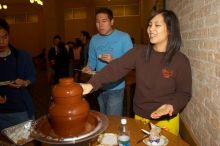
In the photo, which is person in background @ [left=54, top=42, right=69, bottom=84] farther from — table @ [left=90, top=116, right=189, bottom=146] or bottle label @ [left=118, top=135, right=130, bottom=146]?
bottle label @ [left=118, top=135, right=130, bottom=146]

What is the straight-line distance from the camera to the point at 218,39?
2010 mm

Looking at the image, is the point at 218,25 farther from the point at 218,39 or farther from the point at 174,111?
the point at 174,111

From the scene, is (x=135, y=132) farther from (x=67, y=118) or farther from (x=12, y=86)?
(x=12, y=86)

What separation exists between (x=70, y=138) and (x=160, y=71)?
1168 mm

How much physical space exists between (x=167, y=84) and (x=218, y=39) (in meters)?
0.51

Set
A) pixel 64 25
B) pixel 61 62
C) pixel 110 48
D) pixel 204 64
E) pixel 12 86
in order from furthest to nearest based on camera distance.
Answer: pixel 64 25 → pixel 61 62 → pixel 110 48 → pixel 12 86 → pixel 204 64

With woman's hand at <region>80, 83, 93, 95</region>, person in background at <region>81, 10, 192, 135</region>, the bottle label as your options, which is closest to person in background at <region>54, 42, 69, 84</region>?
person in background at <region>81, 10, 192, 135</region>

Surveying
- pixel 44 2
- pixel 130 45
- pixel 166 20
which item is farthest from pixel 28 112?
pixel 44 2

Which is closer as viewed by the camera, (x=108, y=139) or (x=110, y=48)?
(x=108, y=139)

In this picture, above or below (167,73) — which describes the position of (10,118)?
below

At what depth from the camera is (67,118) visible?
1.28 metres

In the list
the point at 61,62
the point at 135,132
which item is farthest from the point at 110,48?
the point at 61,62

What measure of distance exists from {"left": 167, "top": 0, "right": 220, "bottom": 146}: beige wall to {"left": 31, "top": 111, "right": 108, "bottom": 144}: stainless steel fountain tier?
3.41 ft

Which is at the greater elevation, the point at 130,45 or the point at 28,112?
the point at 130,45
